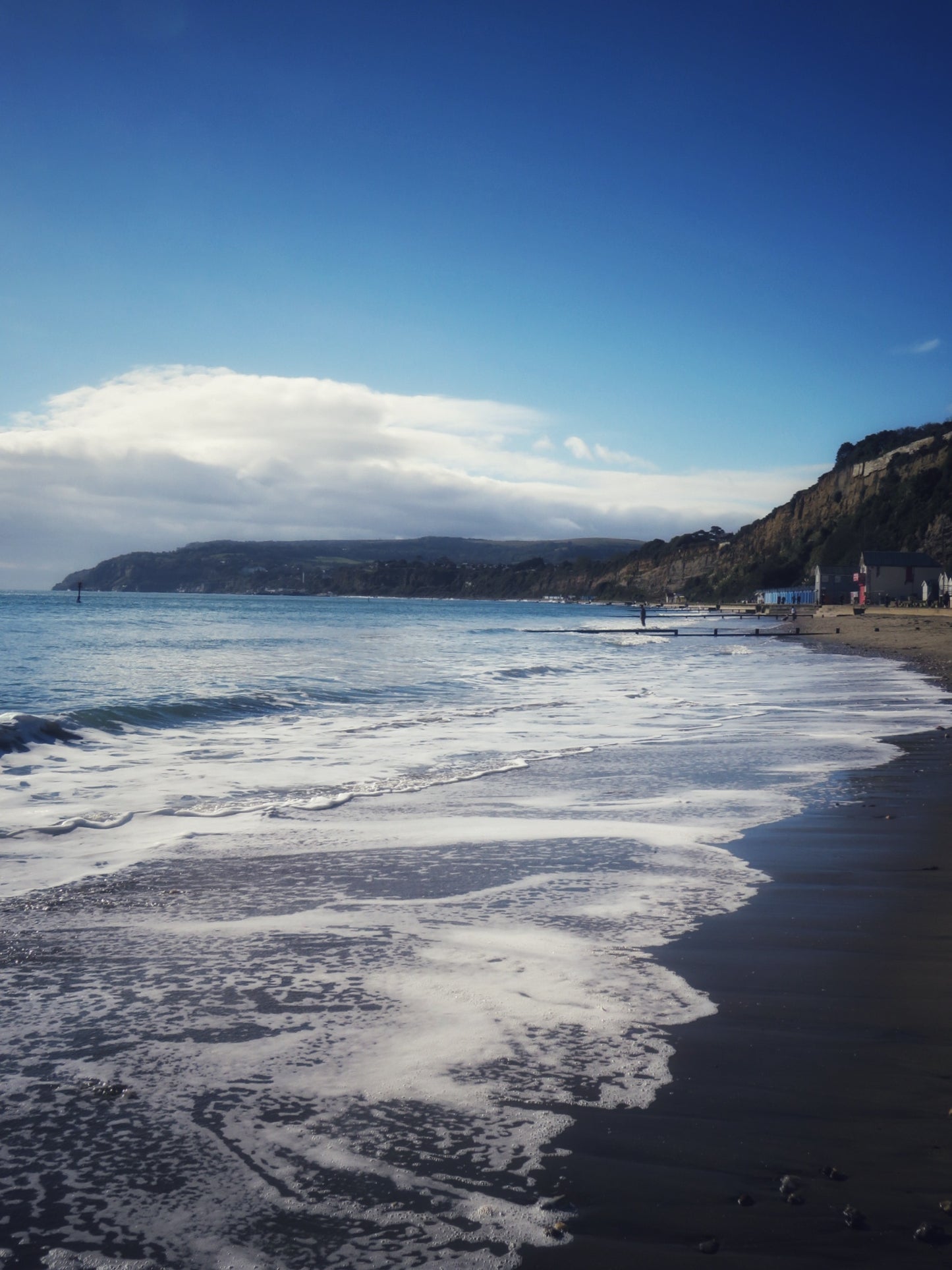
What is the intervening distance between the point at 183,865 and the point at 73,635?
151ft

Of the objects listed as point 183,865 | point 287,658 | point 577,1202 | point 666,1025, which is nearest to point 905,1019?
point 666,1025

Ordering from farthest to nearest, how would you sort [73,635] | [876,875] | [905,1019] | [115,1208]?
[73,635] < [876,875] < [905,1019] < [115,1208]

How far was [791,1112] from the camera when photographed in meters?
2.94

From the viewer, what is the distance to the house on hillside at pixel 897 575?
358 feet

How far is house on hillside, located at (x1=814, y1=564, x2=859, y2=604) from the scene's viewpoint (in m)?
121

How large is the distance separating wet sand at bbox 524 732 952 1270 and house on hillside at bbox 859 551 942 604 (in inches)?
4482

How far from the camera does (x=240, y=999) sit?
388 cm

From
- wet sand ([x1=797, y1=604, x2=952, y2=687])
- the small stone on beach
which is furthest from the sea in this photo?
wet sand ([x1=797, y1=604, x2=952, y2=687])

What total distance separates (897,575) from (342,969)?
4677 inches

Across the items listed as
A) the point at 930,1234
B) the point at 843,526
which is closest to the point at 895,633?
the point at 930,1234

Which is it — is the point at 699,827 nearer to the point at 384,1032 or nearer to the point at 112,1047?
the point at 384,1032

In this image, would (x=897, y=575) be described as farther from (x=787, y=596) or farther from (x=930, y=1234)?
(x=930, y=1234)

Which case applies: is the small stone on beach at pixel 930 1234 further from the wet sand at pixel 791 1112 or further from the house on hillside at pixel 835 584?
the house on hillside at pixel 835 584

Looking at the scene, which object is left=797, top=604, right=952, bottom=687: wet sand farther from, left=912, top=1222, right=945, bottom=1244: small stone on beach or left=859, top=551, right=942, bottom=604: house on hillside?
left=912, top=1222, right=945, bottom=1244: small stone on beach
